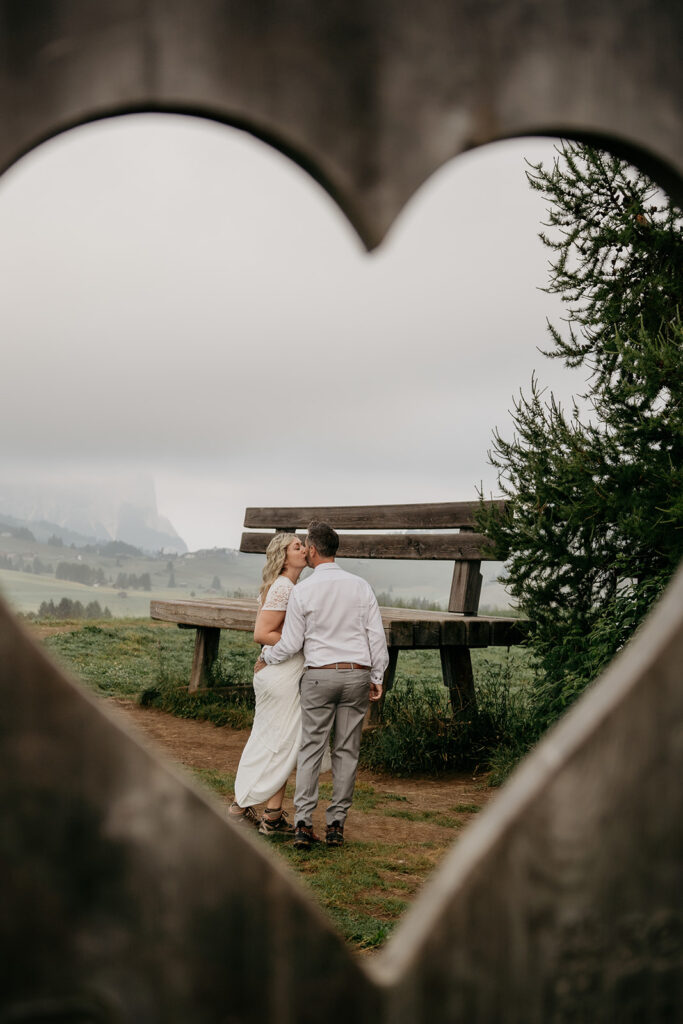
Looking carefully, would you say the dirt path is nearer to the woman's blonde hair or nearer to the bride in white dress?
the bride in white dress

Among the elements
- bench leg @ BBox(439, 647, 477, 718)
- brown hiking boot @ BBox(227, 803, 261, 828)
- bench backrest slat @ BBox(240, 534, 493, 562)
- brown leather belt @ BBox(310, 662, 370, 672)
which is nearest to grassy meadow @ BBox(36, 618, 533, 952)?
bench leg @ BBox(439, 647, 477, 718)

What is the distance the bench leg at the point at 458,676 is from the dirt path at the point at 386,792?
1.98 feet

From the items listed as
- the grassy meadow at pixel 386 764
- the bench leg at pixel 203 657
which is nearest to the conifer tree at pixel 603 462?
the grassy meadow at pixel 386 764

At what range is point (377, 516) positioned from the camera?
825 cm

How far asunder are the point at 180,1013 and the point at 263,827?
5108 millimetres

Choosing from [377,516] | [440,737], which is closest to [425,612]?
[377,516]

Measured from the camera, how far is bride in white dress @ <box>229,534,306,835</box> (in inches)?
223

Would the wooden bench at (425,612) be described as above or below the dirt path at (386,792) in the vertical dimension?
above

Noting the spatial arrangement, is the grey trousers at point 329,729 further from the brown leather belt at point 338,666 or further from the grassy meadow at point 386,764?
the grassy meadow at point 386,764

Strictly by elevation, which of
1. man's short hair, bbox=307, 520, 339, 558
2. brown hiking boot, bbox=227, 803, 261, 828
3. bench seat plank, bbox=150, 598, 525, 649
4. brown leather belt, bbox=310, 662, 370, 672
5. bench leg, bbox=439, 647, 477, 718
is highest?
man's short hair, bbox=307, 520, 339, 558

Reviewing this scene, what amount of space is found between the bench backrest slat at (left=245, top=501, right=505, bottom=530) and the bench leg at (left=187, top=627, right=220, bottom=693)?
1.35 meters

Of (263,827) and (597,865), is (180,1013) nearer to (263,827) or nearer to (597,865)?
(597,865)

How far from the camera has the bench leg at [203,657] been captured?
9.67m

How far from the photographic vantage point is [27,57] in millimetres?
916
